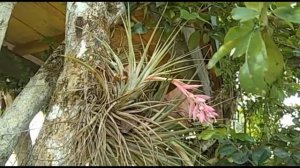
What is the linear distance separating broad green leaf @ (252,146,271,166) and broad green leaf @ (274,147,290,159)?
0.17 feet

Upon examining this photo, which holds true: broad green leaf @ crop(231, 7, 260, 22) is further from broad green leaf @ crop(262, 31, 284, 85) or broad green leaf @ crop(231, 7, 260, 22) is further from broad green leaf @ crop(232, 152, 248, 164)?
broad green leaf @ crop(232, 152, 248, 164)

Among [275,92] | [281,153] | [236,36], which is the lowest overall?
[281,153]

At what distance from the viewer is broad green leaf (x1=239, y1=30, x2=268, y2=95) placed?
1.91ft

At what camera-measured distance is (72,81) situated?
76cm

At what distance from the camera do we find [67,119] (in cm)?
71

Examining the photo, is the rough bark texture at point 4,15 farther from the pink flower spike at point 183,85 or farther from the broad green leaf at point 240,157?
the broad green leaf at point 240,157

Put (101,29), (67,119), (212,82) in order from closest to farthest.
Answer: (67,119)
(101,29)
(212,82)

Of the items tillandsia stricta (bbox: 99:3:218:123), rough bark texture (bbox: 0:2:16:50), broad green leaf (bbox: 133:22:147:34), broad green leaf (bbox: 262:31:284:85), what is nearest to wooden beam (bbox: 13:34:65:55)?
broad green leaf (bbox: 133:22:147:34)

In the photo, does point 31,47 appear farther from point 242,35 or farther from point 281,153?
point 242,35

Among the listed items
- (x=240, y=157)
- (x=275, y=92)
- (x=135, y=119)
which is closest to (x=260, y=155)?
(x=240, y=157)

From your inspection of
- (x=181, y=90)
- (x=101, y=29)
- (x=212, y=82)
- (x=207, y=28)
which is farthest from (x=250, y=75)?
(x=212, y=82)

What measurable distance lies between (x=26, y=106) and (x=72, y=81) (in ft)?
0.71

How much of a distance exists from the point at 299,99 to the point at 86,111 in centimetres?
112

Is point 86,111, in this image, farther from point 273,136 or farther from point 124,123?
point 273,136
